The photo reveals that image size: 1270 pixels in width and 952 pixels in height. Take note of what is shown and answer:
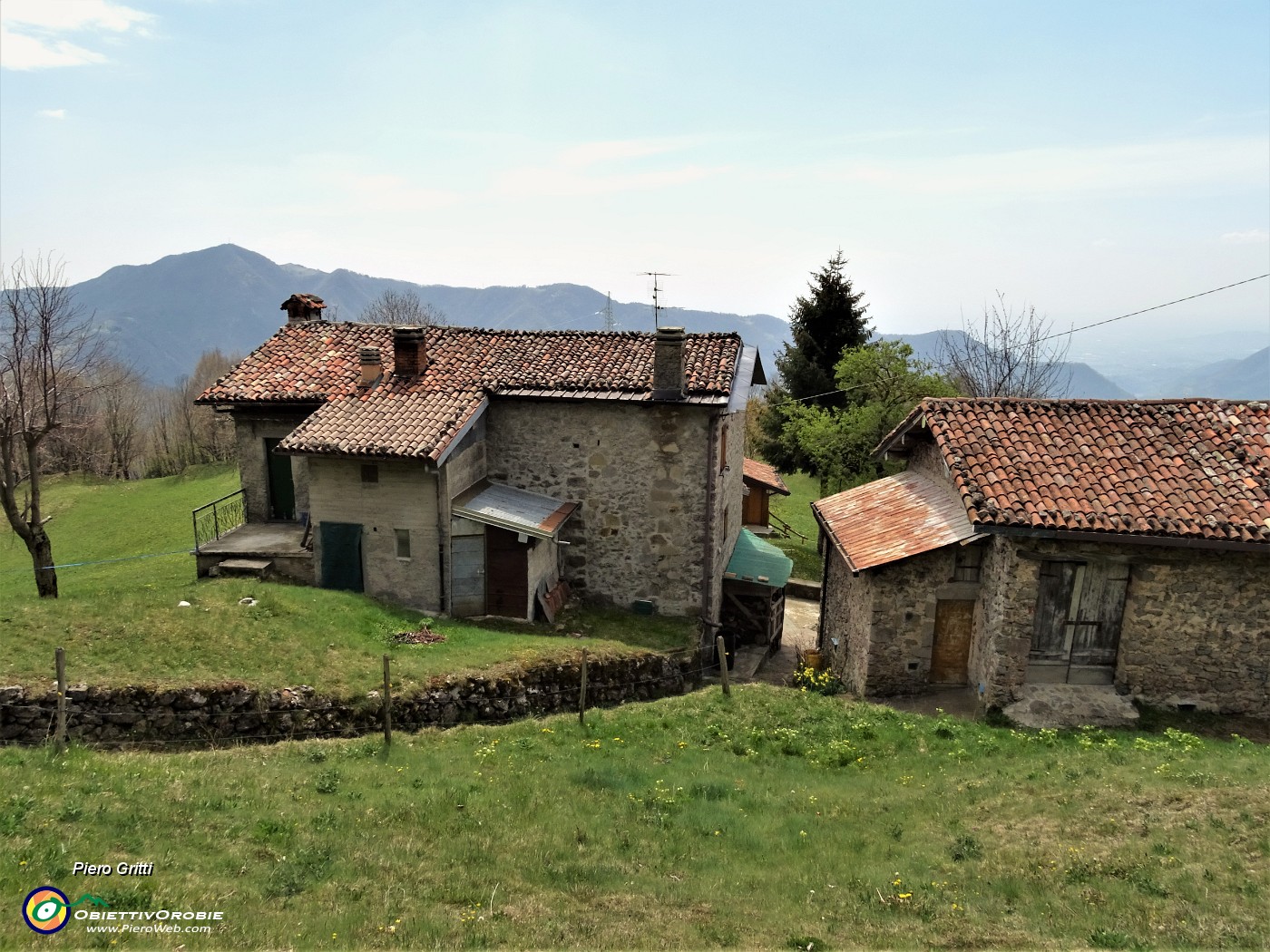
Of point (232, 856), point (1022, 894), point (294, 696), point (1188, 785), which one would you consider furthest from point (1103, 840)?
point (294, 696)

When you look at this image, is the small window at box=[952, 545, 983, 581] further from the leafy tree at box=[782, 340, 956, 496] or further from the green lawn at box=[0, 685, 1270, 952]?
the leafy tree at box=[782, 340, 956, 496]

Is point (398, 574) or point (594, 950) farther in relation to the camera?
point (398, 574)

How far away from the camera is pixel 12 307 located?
15.5 m

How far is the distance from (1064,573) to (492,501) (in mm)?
12260

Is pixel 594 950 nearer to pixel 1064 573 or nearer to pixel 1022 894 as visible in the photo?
pixel 1022 894

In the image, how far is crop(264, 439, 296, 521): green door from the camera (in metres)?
20.9

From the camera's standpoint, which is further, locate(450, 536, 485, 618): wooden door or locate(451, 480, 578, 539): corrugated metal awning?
locate(450, 536, 485, 618): wooden door

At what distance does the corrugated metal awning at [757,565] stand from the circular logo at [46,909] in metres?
16.3

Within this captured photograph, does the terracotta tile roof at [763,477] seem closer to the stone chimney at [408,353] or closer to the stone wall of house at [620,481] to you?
the stone wall of house at [620,481]

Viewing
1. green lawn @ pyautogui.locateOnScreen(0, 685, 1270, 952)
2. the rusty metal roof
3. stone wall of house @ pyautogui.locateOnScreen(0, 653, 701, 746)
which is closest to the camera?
green lawn @ pyautogui.locateOnScreen(0, 685, 1270, 952)

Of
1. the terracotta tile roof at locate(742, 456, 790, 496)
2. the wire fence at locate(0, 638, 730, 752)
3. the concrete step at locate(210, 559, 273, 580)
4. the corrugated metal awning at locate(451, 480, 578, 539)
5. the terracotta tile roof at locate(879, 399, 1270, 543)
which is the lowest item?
the wire fence at locate(0, 638, 730, 752)

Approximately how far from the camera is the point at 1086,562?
1306cm

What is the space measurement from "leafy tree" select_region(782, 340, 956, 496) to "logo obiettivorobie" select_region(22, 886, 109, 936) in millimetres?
25003

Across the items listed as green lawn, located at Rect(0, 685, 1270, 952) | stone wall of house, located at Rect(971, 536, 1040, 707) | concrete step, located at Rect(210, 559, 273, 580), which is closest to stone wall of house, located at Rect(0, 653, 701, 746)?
green lawn, located at Rect(0, 685, 1270, 952)
